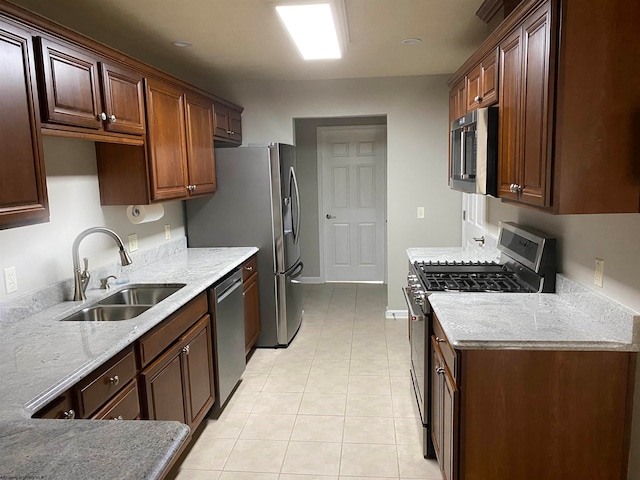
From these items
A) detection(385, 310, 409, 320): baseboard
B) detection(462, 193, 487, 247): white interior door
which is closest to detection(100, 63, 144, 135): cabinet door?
detection(462, 193, 487, 247): white interior door

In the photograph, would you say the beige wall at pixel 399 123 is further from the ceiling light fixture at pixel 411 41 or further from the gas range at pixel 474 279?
the gas range at pixel 474 279

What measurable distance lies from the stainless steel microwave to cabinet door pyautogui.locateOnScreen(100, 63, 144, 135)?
73.2 inches

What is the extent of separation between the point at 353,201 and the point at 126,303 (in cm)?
388

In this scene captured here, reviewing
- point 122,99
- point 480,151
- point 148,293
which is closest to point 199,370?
Result: point 148,293

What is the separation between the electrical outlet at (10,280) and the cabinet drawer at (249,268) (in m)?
1.67

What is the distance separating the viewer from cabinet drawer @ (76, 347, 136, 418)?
162 centimetres

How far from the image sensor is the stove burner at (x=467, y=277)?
2465 mm

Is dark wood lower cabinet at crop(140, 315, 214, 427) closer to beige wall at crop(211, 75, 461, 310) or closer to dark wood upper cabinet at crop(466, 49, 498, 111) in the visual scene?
dark wood upper cabinet at crop(466, 49, 498, 111)

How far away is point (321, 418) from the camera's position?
292 centimetres

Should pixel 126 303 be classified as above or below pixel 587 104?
below

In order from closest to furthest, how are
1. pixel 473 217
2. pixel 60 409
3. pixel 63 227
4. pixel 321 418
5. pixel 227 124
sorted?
pixel 60 409 → pixel 63 227 → pixel 321 418 → pixel 473 217 → pixel 227 124

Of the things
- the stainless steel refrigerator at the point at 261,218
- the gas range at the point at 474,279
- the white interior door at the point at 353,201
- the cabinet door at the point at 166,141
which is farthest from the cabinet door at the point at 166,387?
the white interior door at the point at 353,201

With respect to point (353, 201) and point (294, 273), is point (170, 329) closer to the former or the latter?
point (294, 273)

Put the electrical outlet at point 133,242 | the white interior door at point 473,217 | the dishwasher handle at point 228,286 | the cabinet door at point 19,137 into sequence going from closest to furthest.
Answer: the cabinet door at point 19,137
the dishwasher handle at point 228,286
the electrical outlet at point 133,242
the white interior door at point 473,217
